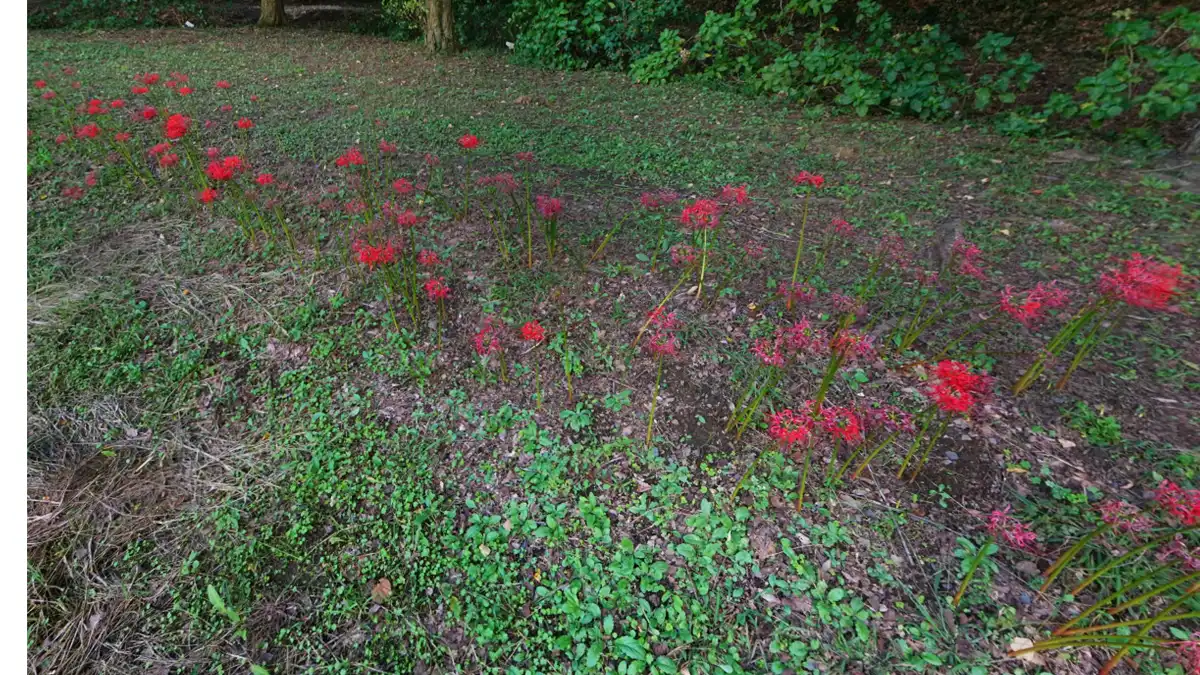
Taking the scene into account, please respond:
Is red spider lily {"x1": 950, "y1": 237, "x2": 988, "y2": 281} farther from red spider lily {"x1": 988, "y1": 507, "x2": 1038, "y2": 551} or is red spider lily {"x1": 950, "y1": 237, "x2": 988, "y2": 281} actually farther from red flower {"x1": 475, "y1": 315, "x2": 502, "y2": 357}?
red flower {"x1": 475, "y1": 315, "x2": 502, "y2": 357}

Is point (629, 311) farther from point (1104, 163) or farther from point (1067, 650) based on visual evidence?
point (1104, 163)

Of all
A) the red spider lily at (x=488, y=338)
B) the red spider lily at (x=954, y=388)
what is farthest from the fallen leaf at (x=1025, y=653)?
the red spider lily at (x=488, y=338)

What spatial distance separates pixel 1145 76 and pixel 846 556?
4.76m

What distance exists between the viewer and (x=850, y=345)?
75.0 inches

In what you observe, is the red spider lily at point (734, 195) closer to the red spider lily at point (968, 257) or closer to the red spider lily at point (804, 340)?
the red spider lily at point (804, 340)

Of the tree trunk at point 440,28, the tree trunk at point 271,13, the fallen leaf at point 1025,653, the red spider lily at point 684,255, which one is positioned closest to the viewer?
the fallen leaf at point 1025,653

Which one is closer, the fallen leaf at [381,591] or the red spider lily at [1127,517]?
the red spider lily at [1127,517]

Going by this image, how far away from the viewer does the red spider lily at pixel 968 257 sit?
2.33 meters

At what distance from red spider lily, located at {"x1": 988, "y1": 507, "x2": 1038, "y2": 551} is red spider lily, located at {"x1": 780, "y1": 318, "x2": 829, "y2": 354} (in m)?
0.83

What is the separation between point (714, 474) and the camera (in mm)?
2092

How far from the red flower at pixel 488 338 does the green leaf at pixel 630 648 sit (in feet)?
4.15

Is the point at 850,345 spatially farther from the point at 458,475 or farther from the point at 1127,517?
the point at 458,475

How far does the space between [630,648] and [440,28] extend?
7814 millimetres

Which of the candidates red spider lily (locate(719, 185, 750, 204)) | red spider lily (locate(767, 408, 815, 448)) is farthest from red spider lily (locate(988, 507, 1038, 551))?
red spider lily (locate(719, 185, 750, 204))
